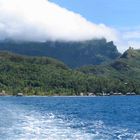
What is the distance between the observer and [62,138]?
183 ft

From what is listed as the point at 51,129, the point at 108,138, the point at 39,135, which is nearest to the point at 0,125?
the point at 51,129

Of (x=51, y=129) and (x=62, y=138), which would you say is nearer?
(x=62, y=138)

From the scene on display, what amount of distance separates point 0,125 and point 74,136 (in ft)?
43.8

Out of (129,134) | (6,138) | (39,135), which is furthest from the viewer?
(129,134)

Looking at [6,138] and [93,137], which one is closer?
[6,138]

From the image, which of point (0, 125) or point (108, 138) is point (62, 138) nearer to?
point (108, 138)

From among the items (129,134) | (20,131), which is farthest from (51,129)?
(129,134)

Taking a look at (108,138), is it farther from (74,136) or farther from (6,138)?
(6,138)

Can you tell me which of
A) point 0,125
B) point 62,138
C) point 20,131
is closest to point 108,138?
point 62,138

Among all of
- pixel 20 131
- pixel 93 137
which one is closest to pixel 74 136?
pixel 93 137

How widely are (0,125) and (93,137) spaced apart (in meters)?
14.8

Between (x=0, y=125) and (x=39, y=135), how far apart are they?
37.8ft

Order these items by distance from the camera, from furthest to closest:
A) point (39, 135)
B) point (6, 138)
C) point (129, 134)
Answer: point (129, 134)
point (39, 135)
point (6, 138)

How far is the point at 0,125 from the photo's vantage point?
222 feet
